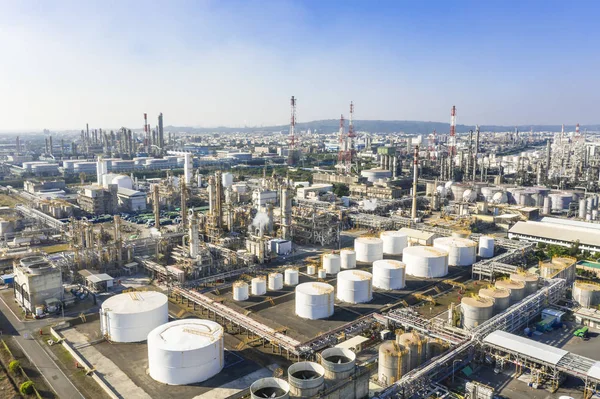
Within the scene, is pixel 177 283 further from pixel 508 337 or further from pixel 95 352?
pixel 508 337

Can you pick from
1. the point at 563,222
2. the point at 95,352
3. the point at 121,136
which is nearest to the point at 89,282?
the point at 95,352

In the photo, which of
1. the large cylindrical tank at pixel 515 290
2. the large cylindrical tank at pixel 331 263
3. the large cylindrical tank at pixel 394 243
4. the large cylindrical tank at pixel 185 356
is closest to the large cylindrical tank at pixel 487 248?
the large cylindrical tank at pixel 394 243

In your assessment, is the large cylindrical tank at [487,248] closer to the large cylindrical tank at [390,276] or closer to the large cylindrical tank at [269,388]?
the large cylindrical tank at [390,276]

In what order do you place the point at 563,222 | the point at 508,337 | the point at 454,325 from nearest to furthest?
the point at 508,337 → the point at 454,325 → the point at 563,222

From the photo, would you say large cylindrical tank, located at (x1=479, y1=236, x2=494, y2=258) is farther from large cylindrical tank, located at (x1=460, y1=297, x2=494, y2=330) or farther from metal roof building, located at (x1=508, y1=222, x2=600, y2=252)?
large cylindrical tank, located at (x1=460, y1=297, x2=494, y2=330)

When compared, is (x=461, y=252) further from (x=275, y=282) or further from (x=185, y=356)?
(x=185, y=356)


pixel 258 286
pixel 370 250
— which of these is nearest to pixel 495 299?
pixel 370 250

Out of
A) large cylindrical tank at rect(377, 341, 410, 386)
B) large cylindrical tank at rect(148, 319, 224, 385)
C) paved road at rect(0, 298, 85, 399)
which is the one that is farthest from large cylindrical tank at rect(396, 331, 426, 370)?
paved road at rect(0, 298, 85, 399)
